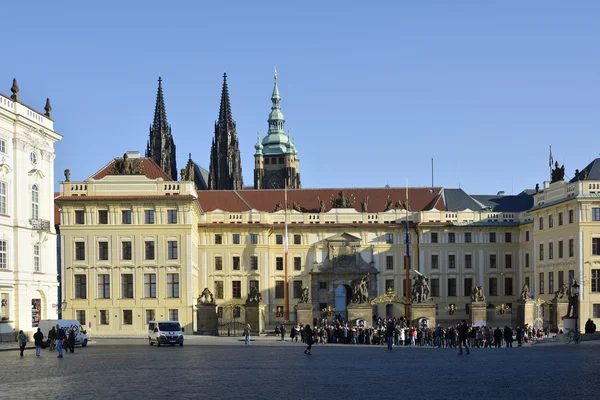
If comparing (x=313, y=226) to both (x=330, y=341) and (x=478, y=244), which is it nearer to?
(x=478, y=244)

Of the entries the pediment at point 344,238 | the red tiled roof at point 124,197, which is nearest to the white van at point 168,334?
the red tiled roof at point 124,197

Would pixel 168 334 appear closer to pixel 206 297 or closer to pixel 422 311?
pixel 206 297

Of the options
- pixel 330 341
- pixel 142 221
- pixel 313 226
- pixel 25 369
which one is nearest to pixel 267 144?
pixel 313 226

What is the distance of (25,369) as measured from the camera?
34.2 meters

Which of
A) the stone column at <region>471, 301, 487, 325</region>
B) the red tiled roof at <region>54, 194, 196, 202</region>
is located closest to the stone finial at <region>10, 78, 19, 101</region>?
the red tiled roof at <region>54, 194, 196, 202</region>

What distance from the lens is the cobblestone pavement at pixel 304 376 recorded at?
81.4 feet

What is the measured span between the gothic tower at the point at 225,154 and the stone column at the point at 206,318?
64640 mm

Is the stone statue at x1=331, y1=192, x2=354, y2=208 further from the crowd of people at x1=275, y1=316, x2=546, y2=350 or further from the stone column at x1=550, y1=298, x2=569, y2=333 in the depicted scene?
the crowd of people at x1=275, y1=316, x2=546, y2=350

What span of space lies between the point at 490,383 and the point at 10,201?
34230 millimetres

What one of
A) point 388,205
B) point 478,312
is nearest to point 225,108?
point 388,205

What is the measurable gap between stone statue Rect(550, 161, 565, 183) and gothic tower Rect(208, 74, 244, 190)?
6147 cm

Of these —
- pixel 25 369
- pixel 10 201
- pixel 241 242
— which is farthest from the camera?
pixel 241 242

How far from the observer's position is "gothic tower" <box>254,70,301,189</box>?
15925 cm

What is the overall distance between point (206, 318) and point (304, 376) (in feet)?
148
